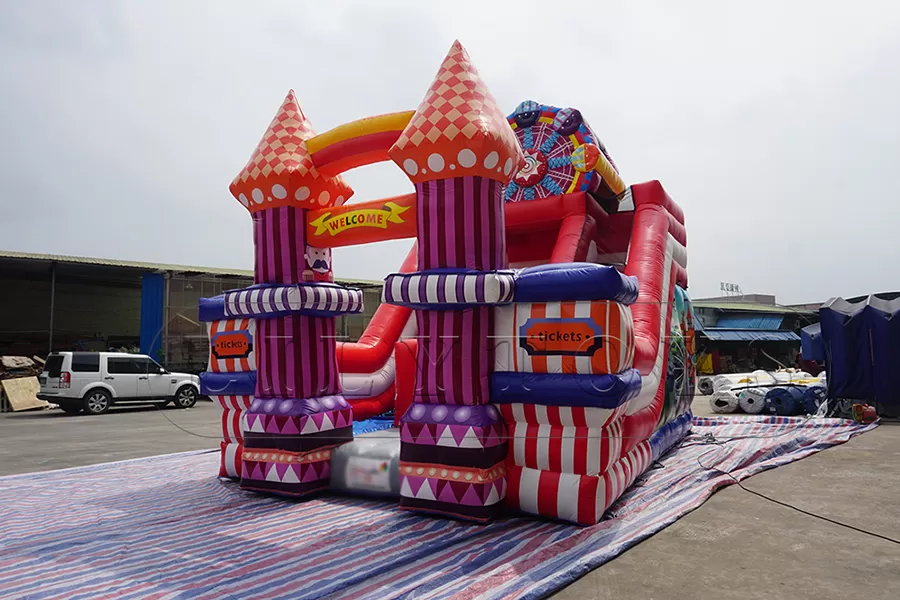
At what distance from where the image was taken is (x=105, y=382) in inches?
456

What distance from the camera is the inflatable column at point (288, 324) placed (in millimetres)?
4570

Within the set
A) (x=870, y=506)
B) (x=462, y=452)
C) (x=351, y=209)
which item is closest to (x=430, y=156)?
(x=351, y=209)

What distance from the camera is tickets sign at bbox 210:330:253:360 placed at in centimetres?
498

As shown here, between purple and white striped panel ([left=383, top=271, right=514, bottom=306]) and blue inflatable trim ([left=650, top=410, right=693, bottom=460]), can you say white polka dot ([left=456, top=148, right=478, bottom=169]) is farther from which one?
blue inflatable trim ([left=650, top=410, right=693, bottom=460])

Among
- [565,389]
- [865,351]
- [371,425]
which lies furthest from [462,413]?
[865,351]

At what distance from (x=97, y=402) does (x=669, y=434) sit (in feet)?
32.8

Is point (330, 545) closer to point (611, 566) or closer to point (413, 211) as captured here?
point (611, 566)

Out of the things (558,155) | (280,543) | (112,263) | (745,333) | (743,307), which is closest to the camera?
(280,543)

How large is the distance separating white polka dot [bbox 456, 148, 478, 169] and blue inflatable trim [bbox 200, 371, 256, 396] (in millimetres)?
2318

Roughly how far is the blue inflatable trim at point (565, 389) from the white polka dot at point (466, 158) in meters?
1.31

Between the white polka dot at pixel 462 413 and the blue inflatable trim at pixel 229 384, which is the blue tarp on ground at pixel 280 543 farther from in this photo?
the blue inflatable trim at pixel 229 384

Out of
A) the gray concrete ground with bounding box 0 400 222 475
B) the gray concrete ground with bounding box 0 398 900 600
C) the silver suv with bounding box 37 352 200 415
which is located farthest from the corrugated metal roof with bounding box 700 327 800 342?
the silver suv with bounding box 37 352 200 415

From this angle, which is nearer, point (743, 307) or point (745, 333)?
point (745, 333)

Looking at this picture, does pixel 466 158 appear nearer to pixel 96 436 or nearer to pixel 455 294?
pixel 455 294
